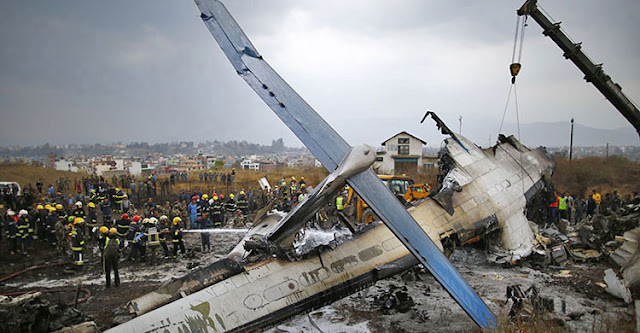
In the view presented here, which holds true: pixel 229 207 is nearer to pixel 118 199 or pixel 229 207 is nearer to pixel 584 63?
pixel 118 199

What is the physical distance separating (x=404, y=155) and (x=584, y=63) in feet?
95.2

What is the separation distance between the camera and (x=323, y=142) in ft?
17.5

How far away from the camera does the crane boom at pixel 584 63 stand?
11.5 meters

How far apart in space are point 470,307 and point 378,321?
2.62 meters

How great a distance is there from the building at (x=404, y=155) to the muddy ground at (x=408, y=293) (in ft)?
92.6

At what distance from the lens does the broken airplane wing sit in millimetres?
4957

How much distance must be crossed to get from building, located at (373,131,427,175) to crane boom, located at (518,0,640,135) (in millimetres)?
26921

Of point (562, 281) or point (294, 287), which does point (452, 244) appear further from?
point (294, 287)

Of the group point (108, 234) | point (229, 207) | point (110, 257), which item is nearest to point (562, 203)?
point (229, 207)

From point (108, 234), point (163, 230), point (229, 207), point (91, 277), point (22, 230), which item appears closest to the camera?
point (108, 234)

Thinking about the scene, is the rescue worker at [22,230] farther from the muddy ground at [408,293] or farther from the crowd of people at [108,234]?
the muddy ground at [408,293]

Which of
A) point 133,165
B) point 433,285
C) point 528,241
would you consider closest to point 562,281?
point 528,241

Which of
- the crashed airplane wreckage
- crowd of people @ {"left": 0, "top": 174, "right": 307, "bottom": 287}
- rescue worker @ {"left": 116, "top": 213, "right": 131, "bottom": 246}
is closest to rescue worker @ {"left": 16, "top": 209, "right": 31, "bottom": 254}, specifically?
crowd of people @ {"left": 0, "top": 174, "right": 307, "bottom": 287}

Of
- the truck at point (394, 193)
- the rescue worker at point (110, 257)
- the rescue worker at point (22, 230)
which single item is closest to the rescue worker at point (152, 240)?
the rescue worker at point (110, 257)
